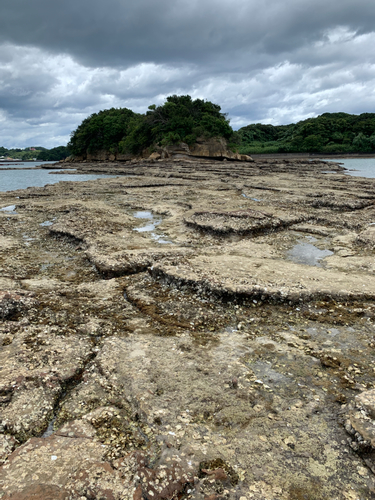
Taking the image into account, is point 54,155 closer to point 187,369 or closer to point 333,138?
point 333,138

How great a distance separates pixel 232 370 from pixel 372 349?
134 centimetres

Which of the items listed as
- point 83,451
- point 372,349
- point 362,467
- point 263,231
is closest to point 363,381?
point 372,349

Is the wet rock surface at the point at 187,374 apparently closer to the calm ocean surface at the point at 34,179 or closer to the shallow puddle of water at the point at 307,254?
the shallow puddle of water at the point at 307,254

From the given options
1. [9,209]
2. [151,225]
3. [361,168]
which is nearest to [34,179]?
[9,209]

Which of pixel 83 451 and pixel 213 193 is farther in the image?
pixel 213 193

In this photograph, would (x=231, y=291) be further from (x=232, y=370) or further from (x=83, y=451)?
(x=83, y=451)

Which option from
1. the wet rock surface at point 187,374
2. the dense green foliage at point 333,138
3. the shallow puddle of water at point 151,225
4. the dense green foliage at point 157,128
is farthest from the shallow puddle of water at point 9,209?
the dense green foliage at point 333,138

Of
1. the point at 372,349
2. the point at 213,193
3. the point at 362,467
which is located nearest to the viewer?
the point at 362,467

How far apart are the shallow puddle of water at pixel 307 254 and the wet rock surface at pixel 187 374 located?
0.05 metres

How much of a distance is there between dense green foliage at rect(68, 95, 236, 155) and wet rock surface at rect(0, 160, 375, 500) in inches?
1353

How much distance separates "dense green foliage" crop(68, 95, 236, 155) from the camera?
37.2 metres

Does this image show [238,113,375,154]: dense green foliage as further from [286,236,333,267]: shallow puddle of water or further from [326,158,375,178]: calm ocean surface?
[286,236,333,267]: shallow puddle of water

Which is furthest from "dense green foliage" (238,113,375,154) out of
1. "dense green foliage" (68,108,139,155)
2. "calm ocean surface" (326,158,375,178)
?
"dense green foliage" (68,108,139,155)

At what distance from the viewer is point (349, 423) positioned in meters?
1.99
